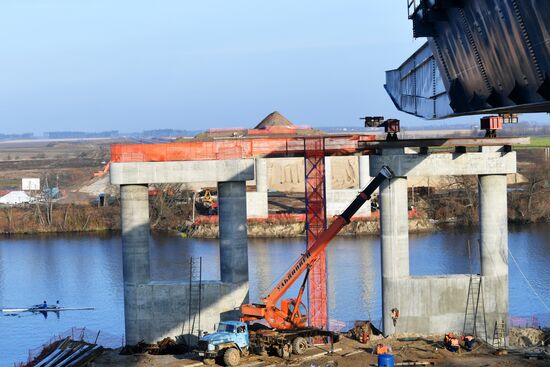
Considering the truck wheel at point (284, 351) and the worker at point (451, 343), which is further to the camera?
the worker at point (451, 343)

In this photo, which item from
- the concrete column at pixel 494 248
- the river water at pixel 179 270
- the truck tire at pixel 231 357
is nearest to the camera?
the truck tire at pixel 231 357

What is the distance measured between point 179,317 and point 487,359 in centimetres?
1198

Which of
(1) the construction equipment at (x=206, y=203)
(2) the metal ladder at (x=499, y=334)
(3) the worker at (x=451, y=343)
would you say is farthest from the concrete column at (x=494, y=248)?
(1) the construction equipment at (x=206, y=203)

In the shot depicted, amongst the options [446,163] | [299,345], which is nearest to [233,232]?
[299,345]

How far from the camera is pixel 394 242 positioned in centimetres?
3950

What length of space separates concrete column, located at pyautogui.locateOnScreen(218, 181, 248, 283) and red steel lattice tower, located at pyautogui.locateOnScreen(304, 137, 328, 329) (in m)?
3.00

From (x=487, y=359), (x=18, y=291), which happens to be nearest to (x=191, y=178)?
(x=487, y=359)

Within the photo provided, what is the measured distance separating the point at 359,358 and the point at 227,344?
4.67 m

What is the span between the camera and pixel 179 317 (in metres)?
39.1

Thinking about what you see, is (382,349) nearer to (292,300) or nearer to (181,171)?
(292,300)

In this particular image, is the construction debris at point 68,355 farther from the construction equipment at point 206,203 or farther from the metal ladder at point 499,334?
the construction equipment at point 206,203

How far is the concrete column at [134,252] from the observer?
128 feet

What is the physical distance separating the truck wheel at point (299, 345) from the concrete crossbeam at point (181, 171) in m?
7.00

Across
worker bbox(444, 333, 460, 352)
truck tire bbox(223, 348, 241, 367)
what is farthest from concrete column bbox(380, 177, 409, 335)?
truck tire bbox(223, 348, 241, 367)
